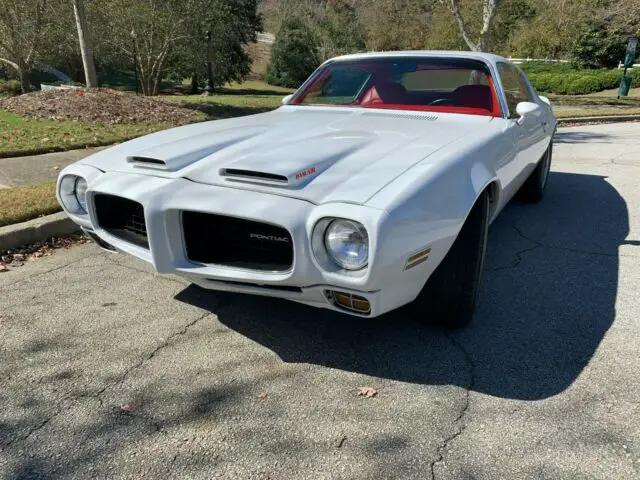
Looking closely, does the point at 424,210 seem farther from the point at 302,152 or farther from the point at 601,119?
the point at 601,119

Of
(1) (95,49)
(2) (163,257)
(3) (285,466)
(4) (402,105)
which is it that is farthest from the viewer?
(1) (95,49)

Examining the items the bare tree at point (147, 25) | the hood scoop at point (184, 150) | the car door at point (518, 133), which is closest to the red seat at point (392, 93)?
the car door at point (518, 133)

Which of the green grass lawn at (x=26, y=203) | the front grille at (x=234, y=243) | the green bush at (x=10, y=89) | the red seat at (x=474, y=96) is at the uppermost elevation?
the red seat at (x=474, y=96)

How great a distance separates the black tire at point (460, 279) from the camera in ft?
8.23

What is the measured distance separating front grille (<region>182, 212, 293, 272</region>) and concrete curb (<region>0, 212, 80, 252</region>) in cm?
224

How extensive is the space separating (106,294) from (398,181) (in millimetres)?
2025

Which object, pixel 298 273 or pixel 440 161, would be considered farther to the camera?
pixel 440 161

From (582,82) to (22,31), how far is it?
25705mm

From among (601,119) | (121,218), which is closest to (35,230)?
(121,218)

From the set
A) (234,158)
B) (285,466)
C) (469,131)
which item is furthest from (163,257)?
(469,131)

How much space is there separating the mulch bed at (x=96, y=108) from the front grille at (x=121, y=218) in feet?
23.4

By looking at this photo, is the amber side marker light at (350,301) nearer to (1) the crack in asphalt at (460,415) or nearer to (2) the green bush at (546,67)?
(1) the crack in asphalt at (460,415)

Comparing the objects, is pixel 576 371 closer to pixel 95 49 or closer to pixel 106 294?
pixel 106 294

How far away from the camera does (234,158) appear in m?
2.53
